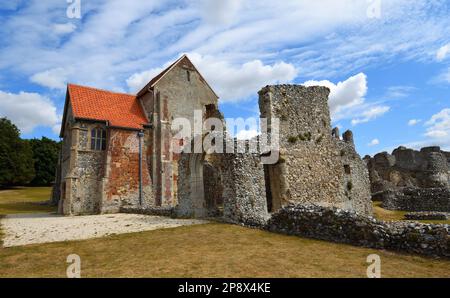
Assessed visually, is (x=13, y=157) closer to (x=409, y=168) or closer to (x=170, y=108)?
(x=170, y=108)

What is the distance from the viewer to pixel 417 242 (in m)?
7.89

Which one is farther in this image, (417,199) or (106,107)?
(417,199)

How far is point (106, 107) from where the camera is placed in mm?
25656

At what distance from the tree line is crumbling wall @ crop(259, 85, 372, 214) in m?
45.7

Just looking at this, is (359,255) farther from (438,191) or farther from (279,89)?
(438,191)

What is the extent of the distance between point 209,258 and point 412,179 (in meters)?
39.2

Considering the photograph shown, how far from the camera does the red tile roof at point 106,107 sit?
24.0 m

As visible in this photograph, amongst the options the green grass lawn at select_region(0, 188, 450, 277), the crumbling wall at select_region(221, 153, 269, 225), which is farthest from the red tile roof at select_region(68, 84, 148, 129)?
the green grass lawn at select_region(0, 188, 450, 277)

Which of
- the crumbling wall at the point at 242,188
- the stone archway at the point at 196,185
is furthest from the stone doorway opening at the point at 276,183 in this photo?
the stone archway at the point at 196,185

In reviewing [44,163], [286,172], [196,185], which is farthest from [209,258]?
A: [44,163]

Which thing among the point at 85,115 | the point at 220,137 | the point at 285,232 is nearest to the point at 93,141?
the point at 85,115

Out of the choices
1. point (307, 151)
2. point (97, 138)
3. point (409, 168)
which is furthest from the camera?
point (409, 168)
